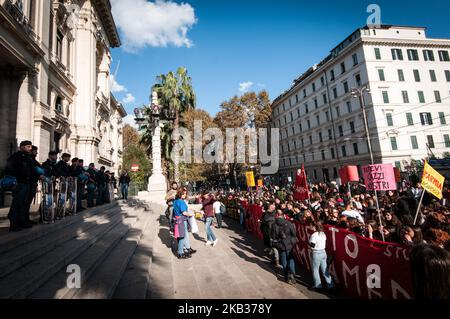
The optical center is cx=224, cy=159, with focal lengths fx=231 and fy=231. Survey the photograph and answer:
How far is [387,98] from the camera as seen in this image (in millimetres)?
31234

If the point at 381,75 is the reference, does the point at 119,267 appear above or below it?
below

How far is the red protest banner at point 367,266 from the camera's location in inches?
142

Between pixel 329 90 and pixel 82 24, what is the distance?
34133mm

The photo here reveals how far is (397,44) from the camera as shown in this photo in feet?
108

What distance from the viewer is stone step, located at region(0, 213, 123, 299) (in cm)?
285

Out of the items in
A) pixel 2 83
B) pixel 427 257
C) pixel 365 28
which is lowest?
pixel 427 257

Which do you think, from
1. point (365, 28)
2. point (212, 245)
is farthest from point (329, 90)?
point (212, 245)

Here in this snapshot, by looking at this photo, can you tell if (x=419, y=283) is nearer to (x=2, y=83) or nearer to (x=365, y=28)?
(x=2, y=83)

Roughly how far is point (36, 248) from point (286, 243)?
5.02 m

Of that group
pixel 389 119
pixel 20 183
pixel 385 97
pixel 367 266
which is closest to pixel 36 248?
pixel 20 183

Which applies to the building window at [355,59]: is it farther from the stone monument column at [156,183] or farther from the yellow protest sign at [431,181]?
the yellow protest sign at [431,181]

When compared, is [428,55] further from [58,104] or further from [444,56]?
[58,104]

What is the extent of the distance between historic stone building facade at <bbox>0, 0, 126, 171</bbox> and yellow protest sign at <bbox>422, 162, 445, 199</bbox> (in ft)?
47.1
